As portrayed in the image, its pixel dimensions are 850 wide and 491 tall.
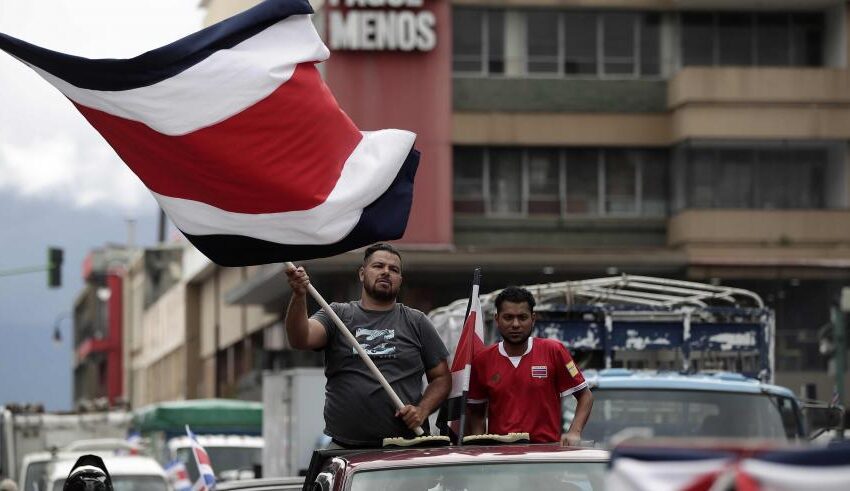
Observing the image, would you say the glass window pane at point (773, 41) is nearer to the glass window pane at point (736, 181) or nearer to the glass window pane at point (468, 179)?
the glass window pane at point (736, 181)

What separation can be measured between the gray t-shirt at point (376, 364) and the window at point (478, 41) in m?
37.2

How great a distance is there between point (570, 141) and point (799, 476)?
140ft

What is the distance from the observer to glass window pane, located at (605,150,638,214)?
47.0m

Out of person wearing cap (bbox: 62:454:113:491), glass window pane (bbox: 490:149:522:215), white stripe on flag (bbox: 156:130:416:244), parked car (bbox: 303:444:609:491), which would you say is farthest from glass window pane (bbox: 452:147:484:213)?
parked car (bbox: 303:444:609:491)

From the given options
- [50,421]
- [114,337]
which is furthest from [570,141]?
[114,337]

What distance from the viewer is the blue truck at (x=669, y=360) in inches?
531

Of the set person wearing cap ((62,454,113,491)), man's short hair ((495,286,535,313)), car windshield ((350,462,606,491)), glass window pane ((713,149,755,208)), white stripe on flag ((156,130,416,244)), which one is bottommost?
person wearing cap ((62,454,113,491))

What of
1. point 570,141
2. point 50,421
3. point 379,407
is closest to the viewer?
point 379,407

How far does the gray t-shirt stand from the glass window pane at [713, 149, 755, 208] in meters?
37.1

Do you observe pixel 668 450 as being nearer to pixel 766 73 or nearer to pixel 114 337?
pixel 766 73

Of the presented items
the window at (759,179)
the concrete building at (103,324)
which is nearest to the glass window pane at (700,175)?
the window at (759,179)

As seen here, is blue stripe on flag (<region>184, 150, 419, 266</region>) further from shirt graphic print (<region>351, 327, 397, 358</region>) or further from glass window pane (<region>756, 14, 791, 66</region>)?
glass window pane (<region>756, 14, 791, 66</region>)

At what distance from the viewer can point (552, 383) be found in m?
9.84

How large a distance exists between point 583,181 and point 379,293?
37.7 metres
